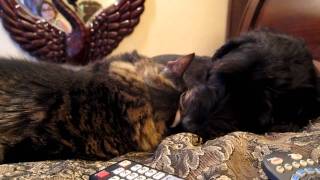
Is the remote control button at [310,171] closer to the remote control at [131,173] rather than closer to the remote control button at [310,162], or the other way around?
the remote control button at [310,162]

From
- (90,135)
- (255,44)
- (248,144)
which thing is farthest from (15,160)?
(255,44)

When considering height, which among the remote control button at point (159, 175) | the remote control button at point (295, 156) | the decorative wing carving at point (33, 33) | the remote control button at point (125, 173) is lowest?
the remote control button at point (159, 175)

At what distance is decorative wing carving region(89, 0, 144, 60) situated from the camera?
1.61 m

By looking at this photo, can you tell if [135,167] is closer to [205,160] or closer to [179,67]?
[205,160]

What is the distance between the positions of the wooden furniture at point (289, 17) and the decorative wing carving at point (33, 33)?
28.9 inches

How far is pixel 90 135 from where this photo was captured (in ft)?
2.30

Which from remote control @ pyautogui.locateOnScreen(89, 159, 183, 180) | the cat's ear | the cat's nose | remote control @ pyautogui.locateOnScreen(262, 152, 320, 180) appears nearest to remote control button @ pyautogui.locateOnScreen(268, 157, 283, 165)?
remote control @ pyautogui.locateOnScreen(262, 152, 320, 180)

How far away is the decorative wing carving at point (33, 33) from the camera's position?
150 cm

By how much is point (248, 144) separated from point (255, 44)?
1.09 ft

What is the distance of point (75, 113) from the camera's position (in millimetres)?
698

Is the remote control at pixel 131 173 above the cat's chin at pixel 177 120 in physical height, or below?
above

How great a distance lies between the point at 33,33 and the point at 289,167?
125 cm

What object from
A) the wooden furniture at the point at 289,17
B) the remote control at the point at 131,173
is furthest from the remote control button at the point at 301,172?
the wooden furniture at the point at 289,17

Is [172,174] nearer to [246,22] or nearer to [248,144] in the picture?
[248,144]
